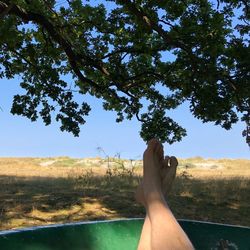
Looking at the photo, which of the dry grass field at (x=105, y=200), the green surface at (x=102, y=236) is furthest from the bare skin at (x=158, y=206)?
the dry grass field at (x=105, y=200)

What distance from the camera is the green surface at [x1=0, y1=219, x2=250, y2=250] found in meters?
2.65

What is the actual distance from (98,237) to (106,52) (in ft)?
20.5

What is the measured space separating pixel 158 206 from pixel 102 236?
80 centimetres

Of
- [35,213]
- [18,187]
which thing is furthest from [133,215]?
[18,187]

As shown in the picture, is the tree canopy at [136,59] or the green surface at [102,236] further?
the tree canopy at [136,59]

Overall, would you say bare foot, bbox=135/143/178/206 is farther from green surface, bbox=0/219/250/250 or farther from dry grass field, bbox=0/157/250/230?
dry grass field, bbox=0/157/250/230

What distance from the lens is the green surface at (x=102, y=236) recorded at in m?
2.65

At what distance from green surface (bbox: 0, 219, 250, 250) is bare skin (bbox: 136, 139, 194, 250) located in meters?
0.47

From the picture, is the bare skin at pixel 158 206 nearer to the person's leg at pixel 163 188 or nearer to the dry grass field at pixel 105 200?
the person's leg at pixel 163 188

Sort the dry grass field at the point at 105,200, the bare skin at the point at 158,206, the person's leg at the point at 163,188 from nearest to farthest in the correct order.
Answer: the bare skin at the point at 158,206
the person's leg at the point at 163,188
the dry grass field at the point at 105,200

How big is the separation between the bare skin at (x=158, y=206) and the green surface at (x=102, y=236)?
47 cm

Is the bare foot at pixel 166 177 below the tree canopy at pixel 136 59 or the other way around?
below

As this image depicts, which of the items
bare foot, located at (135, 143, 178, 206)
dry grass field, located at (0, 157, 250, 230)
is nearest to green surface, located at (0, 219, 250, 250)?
bare foot, located at (135, 143, 178, 206)

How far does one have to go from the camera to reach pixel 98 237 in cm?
295
